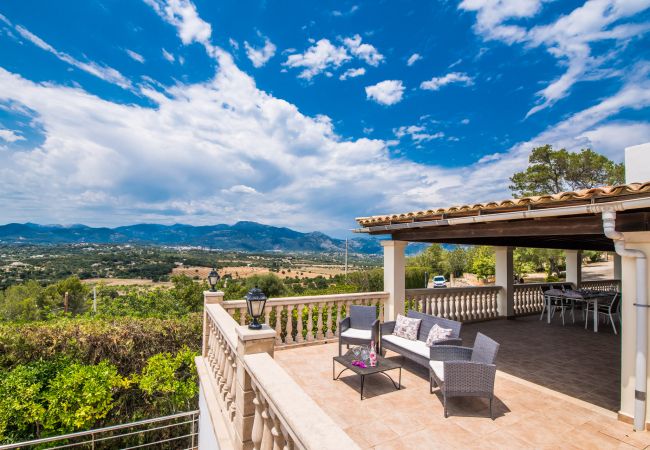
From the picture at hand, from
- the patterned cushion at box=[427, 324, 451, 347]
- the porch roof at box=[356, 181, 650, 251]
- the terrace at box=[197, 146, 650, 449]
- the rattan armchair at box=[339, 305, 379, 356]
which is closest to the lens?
the terrace at box=[197, 146, 650, 449]

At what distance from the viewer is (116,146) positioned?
11.8m

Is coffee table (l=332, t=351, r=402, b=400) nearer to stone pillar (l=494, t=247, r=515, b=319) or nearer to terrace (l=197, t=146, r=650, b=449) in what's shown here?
terrace (l=197, t=146, r=650, b=449)

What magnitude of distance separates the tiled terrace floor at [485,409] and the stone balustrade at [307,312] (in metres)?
0.52

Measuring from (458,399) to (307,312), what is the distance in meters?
3.32

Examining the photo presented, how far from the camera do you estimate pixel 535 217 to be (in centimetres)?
420

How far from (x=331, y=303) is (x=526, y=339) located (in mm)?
4576

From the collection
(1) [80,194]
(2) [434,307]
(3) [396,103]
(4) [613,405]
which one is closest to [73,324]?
(2) [434,307]

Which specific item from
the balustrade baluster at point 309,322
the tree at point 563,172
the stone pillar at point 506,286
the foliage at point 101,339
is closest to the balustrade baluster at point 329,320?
the balustrade baluster at point 309,322

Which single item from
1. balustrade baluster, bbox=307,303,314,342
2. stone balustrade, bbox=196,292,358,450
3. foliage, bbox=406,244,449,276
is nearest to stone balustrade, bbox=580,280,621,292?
balustrade baluster, bbox=307,303,314,342

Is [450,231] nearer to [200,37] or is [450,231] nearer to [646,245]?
[646,245]

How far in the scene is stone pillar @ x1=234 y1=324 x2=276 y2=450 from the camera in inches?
107

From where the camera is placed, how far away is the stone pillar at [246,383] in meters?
2.73

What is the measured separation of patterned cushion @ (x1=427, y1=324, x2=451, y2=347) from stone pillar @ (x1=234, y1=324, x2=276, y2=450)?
3.01m

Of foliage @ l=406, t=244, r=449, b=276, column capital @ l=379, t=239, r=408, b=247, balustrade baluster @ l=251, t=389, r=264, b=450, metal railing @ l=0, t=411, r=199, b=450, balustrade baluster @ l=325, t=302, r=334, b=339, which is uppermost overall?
column capital @ l=379, t=239, r=408, b=247
